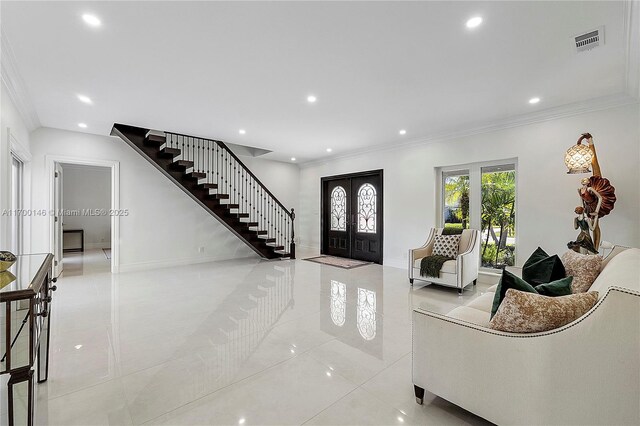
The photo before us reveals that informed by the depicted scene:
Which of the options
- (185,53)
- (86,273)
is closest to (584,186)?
(185,53)

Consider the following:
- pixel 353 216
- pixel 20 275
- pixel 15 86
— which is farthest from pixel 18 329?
pixel 353 216

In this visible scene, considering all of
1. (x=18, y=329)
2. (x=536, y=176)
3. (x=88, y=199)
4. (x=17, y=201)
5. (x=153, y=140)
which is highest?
(x=153, y=140)

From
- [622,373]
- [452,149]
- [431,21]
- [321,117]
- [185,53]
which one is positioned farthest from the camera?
[452,149]

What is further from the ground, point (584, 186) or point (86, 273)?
point (584, 186)

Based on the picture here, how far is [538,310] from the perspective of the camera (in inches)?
56.0

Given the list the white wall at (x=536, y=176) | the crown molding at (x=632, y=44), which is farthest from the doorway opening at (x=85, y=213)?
the crown molding at (x=632, y=44)

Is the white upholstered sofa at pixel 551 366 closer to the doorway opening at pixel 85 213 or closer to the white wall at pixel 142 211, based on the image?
the white wall at pixel 142 211

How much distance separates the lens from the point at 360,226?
23.1 feet

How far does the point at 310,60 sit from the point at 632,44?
275cm

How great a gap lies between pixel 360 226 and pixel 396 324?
4.10m

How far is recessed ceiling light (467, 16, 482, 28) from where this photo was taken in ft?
7.25

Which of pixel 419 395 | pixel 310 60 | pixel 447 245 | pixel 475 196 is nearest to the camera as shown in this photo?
pixel 419 395

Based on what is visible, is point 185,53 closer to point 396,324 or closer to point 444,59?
point 444,59

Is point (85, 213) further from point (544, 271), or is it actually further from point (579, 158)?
point (579, 158)
